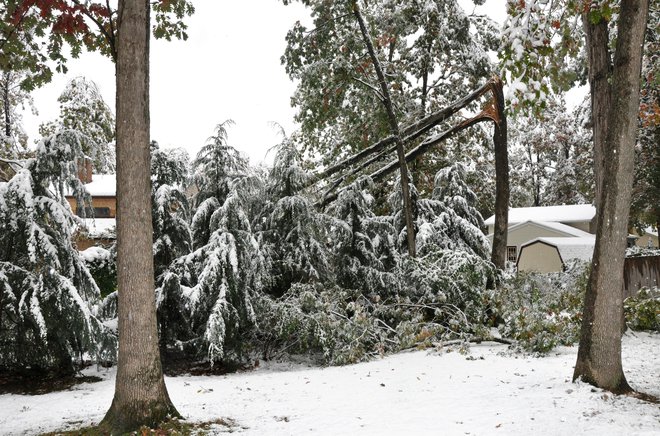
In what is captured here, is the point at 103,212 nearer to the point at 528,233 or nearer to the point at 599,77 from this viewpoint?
the point at 528,233

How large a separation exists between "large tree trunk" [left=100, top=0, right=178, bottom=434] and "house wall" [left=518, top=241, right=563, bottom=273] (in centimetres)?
2463

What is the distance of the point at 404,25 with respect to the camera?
1443cm

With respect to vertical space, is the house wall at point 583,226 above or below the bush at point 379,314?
above

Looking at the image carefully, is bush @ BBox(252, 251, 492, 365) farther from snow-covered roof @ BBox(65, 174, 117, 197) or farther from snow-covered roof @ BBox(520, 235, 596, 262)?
snow-covered roof @ BBox(65, 174, 117, 197)

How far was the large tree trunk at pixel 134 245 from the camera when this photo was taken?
5.04 metres

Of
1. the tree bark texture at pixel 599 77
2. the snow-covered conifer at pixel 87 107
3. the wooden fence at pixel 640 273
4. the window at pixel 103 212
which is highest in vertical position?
the snow-covered conifer at pixel 87 107

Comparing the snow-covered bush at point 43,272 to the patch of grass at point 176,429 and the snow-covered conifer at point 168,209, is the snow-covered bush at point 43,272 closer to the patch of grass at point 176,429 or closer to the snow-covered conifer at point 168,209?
the snow-covered conifer at point 168,209

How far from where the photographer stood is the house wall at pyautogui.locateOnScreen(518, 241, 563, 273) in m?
27.0

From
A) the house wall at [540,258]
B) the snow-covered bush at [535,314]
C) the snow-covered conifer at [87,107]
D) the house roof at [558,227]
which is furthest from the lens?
the house roof at [558,227]

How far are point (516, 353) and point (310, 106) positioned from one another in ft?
25.8

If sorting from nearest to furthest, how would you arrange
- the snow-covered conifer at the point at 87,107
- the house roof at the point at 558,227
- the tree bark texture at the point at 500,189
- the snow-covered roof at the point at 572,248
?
1. the tree bark texture at the point at 500,189
2. the snow-covered conifer at the point at 87,107
3. the snow-covered roof at the point at 572,248
4. the house roof at the point at 558,227

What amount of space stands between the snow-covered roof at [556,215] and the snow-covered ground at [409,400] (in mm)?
26035

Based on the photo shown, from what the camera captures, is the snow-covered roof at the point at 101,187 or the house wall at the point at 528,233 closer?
the house wall at the point at 528,233

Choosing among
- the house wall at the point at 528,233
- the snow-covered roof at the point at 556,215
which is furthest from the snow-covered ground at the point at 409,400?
the snow-covered roof at the point at 556,215
